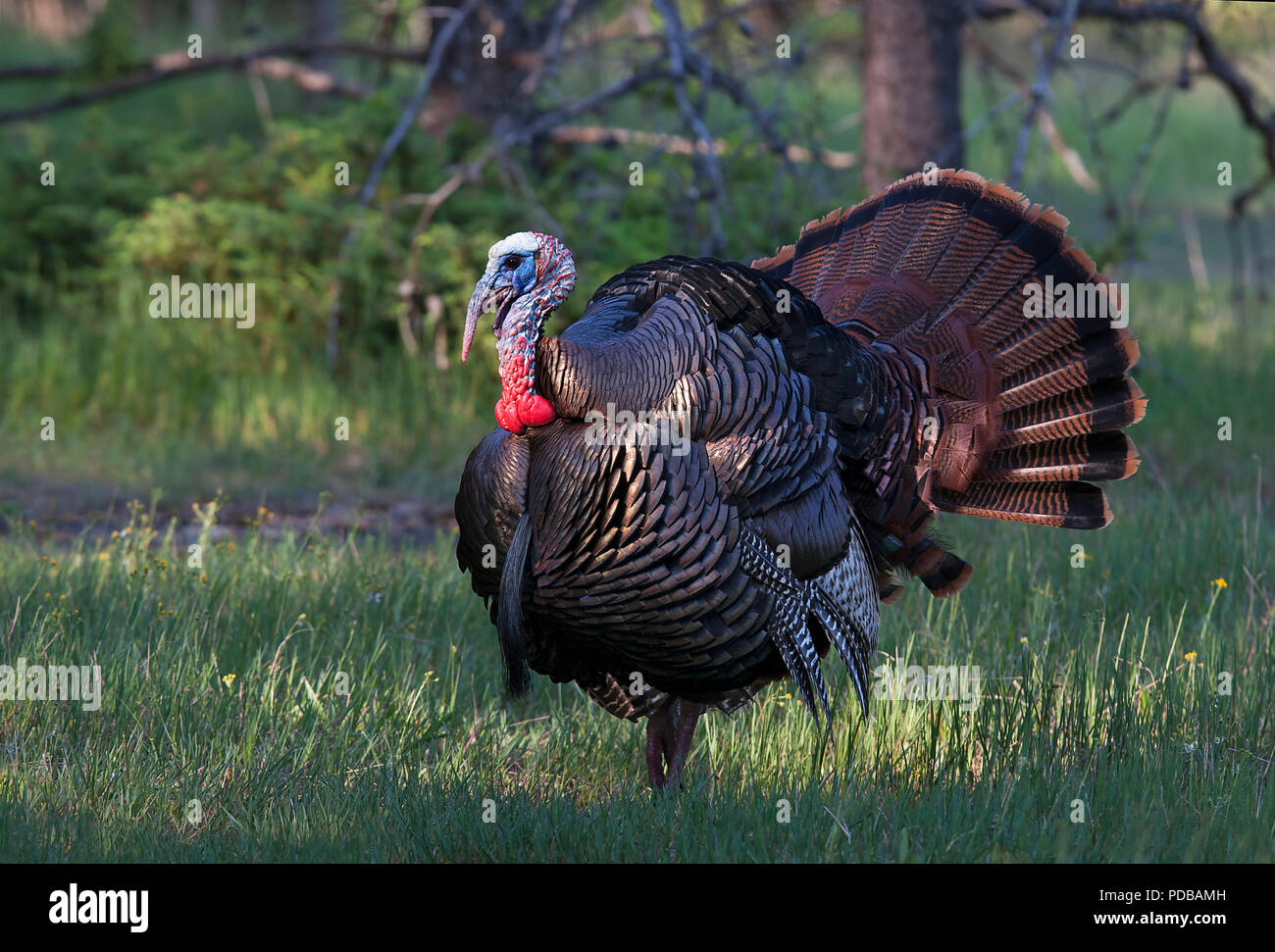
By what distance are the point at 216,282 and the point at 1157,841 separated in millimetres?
6317

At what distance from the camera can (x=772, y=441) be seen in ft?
12.7

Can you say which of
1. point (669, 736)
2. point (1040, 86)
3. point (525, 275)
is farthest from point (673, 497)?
point (1040, 86)

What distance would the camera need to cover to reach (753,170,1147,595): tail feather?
4.53 meters

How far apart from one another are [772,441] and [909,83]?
4427mm

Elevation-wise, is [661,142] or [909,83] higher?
[909,83]

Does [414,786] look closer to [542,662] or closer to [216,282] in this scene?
[542,662]

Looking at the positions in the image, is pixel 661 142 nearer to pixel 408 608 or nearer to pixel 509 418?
pixel 408 608

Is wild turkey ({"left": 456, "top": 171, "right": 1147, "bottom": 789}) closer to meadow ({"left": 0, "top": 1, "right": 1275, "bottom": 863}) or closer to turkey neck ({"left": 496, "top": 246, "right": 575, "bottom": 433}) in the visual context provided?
turkey neck ({"left": 496, "top": 246, "right": 575, "bottom": 433})

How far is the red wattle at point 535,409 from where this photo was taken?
3705 millimetres

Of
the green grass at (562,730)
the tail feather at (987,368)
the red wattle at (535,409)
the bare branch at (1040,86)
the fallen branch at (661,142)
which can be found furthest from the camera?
the fallen branch at (661,142)

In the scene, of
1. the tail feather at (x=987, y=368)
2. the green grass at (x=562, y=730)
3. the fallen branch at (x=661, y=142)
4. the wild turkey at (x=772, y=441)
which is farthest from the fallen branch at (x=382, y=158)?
the tail feather at (x=987, y=368)

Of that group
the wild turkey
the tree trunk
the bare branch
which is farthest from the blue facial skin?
the tree trunk

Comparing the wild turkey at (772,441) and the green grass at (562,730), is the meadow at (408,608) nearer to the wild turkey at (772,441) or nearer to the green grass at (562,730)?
the green grass at (562,730)

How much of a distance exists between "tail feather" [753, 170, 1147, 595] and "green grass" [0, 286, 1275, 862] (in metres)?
0.48
